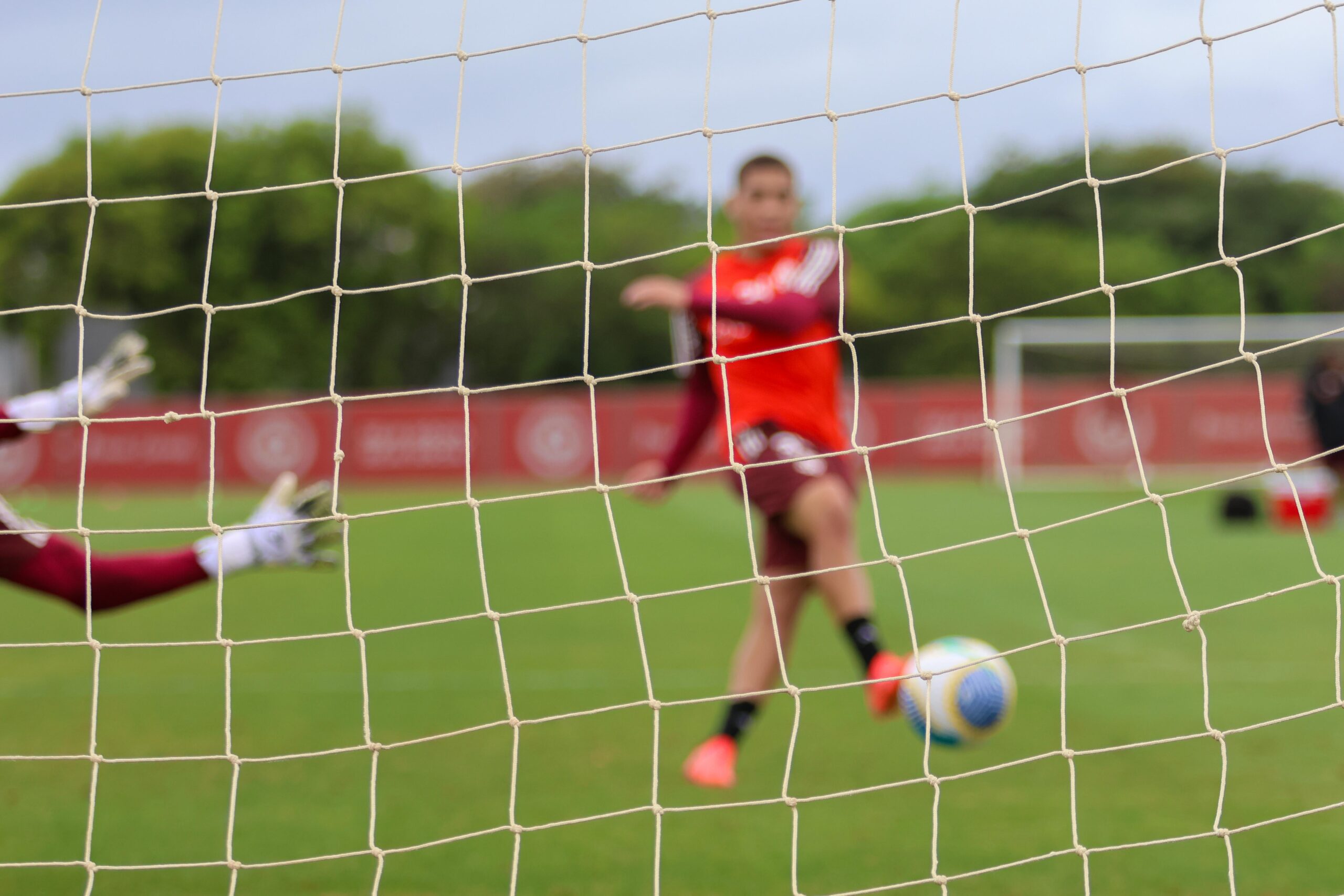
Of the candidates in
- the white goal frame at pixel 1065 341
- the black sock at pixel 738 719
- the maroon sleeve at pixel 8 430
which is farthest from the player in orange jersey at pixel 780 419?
the white goal frame at pixel 1065 341

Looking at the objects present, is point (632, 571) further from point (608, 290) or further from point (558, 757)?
point (608, 290)

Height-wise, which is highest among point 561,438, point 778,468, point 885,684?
point 778,468

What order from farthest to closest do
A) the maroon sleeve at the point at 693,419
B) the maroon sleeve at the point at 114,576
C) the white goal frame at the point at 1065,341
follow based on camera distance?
the white goal frame at the point at 1065,341
the maroon sleeve at the point at 693,419
the maroon sleeve at the point at 114,576

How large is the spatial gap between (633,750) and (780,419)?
1206 mm

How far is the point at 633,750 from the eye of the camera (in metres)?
4.46

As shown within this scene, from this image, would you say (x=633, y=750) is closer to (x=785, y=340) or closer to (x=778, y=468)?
(x=778, y=468)

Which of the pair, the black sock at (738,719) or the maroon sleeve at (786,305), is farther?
the black sock at (738,719)

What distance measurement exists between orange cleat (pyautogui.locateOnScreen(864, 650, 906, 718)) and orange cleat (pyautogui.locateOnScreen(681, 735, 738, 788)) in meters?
0.41

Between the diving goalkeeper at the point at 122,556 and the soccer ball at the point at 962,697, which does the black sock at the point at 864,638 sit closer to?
the soccer ball at the point at 962,697

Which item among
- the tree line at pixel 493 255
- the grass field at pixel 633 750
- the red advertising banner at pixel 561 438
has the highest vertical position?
the grass field at pixel 633 750

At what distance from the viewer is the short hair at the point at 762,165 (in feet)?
13.0

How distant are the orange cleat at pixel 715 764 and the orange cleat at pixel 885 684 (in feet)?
1.36

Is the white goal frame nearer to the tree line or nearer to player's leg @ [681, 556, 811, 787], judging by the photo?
the tree line

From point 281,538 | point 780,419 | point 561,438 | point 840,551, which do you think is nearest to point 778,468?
point 780,419
